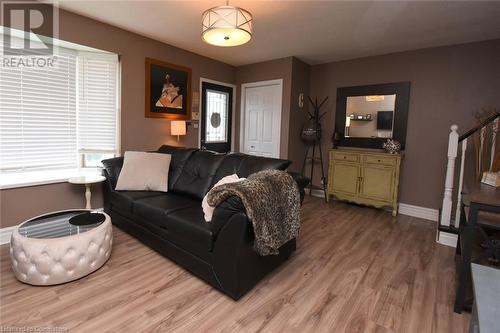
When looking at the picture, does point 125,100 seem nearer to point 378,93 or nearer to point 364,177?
point 364,177

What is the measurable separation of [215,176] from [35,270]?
5.37 ft

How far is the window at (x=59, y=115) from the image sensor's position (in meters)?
2.76

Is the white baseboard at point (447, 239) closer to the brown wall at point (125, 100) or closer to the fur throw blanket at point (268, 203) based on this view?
the fur throw blanket at point (268, 203)

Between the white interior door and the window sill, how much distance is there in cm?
279

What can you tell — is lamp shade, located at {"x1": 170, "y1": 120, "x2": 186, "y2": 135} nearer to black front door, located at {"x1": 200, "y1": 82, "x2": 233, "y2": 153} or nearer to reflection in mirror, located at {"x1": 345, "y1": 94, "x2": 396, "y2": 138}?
black front door, located at {"x1": 200, "y1": 82, "x2": 233, "y2": 153}

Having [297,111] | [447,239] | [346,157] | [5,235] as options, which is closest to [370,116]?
[346,157]

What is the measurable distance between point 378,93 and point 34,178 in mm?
4816

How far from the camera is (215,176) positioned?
2820 mm

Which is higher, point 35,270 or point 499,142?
point 499,142

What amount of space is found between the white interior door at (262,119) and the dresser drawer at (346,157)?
3.29 feet

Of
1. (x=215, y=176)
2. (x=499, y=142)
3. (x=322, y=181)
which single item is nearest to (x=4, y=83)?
(x=215, y=176)

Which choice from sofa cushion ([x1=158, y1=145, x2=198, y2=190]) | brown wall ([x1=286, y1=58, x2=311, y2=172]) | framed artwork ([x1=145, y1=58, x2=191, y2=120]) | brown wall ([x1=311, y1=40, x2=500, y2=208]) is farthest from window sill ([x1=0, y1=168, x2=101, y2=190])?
brown wall ([x1=311, y1=40, x2=500, y2=208])

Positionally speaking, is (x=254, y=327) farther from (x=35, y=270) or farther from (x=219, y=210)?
(x=35, y=270)

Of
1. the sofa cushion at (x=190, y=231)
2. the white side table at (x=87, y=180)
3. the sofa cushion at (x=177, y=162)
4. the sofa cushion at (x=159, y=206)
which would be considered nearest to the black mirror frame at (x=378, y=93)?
the sofa cushion at (x=177, y=162)
